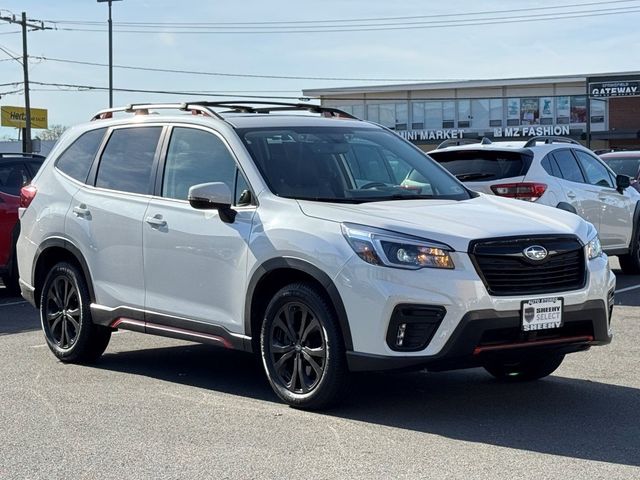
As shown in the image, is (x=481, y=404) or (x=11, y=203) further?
(x=11, y=203)

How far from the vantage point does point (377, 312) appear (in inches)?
244

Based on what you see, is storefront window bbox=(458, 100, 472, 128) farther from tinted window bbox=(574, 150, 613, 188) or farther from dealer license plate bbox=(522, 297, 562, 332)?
dealer license plate bbox=(522, 297, 562, 332)

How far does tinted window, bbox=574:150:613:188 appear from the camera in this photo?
1381 cm

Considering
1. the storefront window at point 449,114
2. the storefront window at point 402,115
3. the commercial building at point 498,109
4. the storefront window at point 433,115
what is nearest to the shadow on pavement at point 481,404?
the commercial building at point 498,109

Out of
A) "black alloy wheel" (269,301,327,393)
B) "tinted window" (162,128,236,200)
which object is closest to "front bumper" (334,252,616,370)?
"black alloy wheel" (269,301,327,393)

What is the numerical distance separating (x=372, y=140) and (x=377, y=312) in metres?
2.05

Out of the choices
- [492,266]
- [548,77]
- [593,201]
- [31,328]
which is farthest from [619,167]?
[548,77]

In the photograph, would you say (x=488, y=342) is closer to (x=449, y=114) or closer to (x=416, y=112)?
(x=449, y=114)

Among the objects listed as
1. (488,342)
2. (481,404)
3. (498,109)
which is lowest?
(481,404)

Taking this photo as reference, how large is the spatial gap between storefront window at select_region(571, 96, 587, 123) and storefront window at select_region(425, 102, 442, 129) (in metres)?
9.13

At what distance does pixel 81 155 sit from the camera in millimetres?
8758

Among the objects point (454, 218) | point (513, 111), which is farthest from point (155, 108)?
point (513, 111)

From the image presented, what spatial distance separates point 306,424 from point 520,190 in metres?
6.74

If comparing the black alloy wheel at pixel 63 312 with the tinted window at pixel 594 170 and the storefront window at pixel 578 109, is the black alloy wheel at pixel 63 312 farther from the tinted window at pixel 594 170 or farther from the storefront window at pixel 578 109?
the storefront window at pixel 578 109
